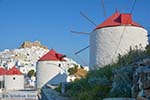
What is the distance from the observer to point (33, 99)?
55.1 ft

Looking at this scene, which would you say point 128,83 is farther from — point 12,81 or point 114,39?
point 12,81

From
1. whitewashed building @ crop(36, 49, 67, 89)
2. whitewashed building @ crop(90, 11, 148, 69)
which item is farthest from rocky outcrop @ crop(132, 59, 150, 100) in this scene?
whitewashed building @ crop(36, 49, 67, 89)

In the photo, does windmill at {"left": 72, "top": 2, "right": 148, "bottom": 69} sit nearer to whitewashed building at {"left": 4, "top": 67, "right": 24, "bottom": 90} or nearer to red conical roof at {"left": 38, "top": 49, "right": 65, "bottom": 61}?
red conical roof at {"left": 38, "top": 49, "right": 65, "bottom": 61}

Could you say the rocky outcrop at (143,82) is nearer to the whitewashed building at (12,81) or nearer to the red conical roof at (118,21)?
the red conical roof at (118,21)

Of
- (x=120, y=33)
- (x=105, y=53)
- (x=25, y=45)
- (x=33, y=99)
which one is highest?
(x=25, y=45)

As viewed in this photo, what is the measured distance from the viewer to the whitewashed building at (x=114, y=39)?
42.3 feet

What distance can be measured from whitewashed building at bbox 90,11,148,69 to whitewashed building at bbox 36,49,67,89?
470 inches

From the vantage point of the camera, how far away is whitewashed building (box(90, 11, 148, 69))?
1289 centimetres

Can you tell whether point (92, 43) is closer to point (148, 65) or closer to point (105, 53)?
point (105, 53)

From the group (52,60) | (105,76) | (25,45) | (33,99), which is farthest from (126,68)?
(25,45)

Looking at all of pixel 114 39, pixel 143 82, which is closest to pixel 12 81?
pixel 114 39

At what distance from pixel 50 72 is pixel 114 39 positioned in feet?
42.3

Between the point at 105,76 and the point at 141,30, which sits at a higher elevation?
the point at 141,30

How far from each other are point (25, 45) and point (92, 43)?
128972 mm
